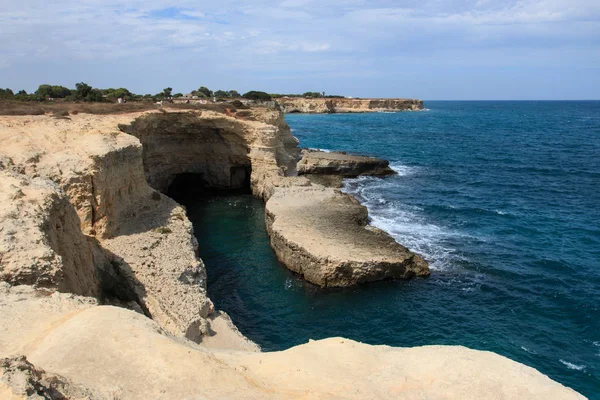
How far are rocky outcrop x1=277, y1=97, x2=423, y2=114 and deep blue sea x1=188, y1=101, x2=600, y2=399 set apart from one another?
11617cm

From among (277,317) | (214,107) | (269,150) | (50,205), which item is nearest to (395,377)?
(50,205)

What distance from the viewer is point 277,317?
23.6 metres

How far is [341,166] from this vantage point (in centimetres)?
5447

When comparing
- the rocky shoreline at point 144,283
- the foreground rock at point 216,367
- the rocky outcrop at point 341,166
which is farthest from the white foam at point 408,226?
the foreground rock at point 216,367

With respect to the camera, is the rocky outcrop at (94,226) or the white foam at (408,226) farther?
the white foam at (408,226)

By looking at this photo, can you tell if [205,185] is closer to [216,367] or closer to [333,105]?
[216,367]

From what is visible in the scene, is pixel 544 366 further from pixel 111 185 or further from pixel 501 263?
pixel 111 185

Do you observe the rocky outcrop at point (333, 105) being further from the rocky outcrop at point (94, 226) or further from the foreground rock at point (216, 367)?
the foreground rock at point (216, 367)

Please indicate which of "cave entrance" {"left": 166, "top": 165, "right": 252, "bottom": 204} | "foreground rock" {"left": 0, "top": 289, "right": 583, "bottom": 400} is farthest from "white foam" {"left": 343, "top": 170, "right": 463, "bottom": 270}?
"foreground rock" {"left": 0, "top": 289, "right": 583, "bottom": 400}

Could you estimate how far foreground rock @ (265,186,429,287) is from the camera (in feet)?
85.3

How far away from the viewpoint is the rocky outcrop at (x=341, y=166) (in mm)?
53344

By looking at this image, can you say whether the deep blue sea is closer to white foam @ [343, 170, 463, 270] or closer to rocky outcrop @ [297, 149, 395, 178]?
white foam @ [343, 170, 463, 270]

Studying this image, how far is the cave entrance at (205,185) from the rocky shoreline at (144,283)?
4679mm

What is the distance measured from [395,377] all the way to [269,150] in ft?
124
